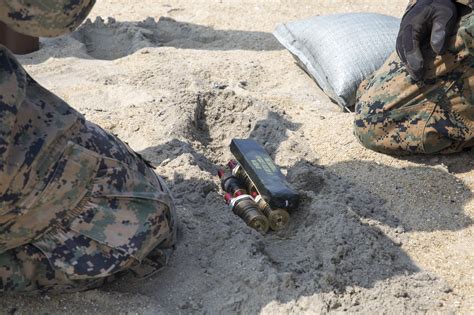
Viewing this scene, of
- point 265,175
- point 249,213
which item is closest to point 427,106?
point 265,175

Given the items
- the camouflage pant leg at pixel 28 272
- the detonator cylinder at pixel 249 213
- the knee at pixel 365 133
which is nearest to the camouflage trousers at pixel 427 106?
the knee at pixel 365 133

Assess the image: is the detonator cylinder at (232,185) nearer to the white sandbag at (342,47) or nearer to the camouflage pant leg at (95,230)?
the camouflage pant leg at (95,230)

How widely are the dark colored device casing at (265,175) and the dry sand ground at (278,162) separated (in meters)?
0.15

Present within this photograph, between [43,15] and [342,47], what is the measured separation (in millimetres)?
2653

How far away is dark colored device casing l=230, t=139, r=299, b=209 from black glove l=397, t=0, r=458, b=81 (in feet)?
3.04

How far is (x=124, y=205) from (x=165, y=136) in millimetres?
1252

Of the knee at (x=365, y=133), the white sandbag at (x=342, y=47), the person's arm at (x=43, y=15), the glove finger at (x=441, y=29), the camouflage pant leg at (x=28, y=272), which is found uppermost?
the person's arm at (x=43, y=15)

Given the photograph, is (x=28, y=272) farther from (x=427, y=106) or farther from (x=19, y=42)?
(x=19, y=42)

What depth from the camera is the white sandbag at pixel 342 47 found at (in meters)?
4.44

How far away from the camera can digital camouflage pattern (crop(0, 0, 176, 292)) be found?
2.38m

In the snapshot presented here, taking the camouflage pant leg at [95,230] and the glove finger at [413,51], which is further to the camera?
the glove finger at [413,51]

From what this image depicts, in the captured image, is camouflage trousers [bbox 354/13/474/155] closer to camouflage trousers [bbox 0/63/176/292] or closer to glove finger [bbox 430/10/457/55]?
glove finger [bbox 430/10/457/55]

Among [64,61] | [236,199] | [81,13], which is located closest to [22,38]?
[64,61]

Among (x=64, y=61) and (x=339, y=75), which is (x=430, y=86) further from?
(x=64, y=61)
